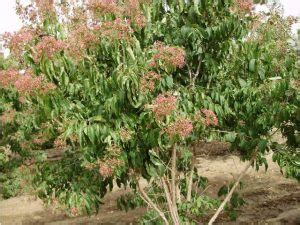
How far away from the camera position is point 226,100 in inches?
174

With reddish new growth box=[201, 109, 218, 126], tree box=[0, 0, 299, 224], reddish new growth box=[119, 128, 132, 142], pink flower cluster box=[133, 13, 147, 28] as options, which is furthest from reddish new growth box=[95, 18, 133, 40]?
reddish new growth box=[201, 109, 218, 126]

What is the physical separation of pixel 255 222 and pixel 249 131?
5057 millimetres

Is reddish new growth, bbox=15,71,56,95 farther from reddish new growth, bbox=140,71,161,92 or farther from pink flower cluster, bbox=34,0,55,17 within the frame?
pink flower cluster, bbox=34,0,55,17

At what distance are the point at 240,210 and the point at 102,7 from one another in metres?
7.30

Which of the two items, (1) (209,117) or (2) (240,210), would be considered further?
(2) (240,210)

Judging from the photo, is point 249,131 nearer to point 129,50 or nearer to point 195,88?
point 195,88

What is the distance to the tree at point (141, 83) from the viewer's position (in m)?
3.56

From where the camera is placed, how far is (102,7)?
144 inches

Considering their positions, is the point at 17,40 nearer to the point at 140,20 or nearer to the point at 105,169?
the point at 140,20

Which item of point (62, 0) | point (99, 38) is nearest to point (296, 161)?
point (99, 38)

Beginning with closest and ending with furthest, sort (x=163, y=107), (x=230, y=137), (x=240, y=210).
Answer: (x=163, y=107) → (x=230, y=137) → (x=240, y=210)

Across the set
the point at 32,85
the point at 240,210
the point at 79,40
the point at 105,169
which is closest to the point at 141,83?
the point at 79,40

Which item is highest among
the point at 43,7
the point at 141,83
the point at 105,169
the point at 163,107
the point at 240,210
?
the point at 43,7

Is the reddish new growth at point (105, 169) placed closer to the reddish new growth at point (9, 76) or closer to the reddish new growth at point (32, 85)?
the reddish new growth at point (32, 85)
